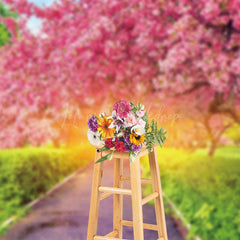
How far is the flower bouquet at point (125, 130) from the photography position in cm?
164

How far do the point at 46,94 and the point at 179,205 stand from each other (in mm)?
2918

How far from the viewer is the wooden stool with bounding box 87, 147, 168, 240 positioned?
1682 millimetres

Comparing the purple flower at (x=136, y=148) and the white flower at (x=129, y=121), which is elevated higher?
the white flower at (x=129, y=121)

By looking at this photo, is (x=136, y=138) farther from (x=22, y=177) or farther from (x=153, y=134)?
(x=22, y=177)

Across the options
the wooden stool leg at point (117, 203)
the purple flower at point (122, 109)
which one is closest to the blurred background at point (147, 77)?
the wooden stool leg at point (117, 203)

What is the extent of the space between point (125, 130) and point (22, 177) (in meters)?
4.10

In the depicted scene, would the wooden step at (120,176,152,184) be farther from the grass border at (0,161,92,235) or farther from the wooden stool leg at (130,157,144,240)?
the grass border at (0,161,92,235)

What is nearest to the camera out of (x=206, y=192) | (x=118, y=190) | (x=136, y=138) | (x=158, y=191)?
(x=136, y=138)

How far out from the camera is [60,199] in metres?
5.77

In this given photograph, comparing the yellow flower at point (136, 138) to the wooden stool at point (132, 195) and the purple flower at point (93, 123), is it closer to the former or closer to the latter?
the wooden stool at point (132, 195)

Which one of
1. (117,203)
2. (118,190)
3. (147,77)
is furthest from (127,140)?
(147,77)

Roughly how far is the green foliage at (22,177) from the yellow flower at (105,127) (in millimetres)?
3687

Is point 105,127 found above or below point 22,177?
below

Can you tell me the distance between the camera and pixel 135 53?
4.73 meters
